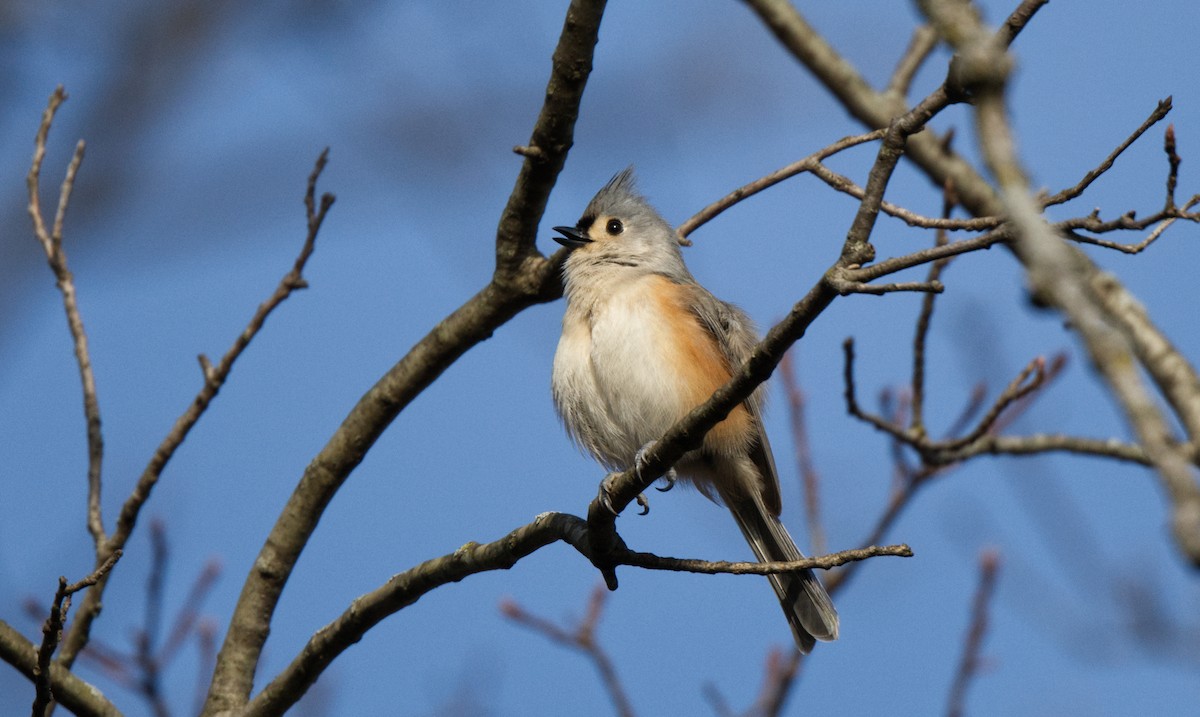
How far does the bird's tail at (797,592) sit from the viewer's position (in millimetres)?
4070

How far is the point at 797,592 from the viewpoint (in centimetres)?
409

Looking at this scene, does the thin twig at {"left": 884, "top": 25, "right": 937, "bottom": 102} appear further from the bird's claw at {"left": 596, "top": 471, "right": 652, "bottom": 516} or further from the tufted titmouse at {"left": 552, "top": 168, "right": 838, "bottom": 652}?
the bird's claw at {"left": 596, "top": 471, "right": 652, "bottom": 516}

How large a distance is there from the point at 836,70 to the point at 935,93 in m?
3.11

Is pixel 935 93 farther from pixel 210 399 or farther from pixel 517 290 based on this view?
pixel 210 399

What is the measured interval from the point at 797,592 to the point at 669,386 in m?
0.86

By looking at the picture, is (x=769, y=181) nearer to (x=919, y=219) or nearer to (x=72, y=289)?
(x=919, y=219)

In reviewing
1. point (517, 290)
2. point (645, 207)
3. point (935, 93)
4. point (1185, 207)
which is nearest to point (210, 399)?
point (517, 290)

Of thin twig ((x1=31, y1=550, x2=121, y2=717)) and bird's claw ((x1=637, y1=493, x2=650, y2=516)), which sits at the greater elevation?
bird's claw ((x1=637, y1=493, x2=650, y2=516))

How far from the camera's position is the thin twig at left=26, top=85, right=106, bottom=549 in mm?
3857

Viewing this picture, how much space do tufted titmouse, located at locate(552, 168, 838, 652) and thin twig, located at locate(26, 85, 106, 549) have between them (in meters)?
1.65

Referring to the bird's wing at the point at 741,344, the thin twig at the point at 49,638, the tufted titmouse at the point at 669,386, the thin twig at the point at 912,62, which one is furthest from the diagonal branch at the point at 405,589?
the thin twig at the point at 912,62

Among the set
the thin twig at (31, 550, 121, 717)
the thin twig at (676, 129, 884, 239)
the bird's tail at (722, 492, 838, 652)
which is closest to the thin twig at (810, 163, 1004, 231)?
the thin twig at (676, 129, 884, 239)

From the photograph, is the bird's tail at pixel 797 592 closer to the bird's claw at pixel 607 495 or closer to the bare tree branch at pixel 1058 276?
the bird's claw at pixel 607 495

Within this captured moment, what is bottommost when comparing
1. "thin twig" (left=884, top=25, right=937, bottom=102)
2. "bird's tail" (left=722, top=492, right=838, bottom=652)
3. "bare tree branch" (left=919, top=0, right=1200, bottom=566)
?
"bare tree branch" (left=919, top=0, right=1200, bottom=566)
